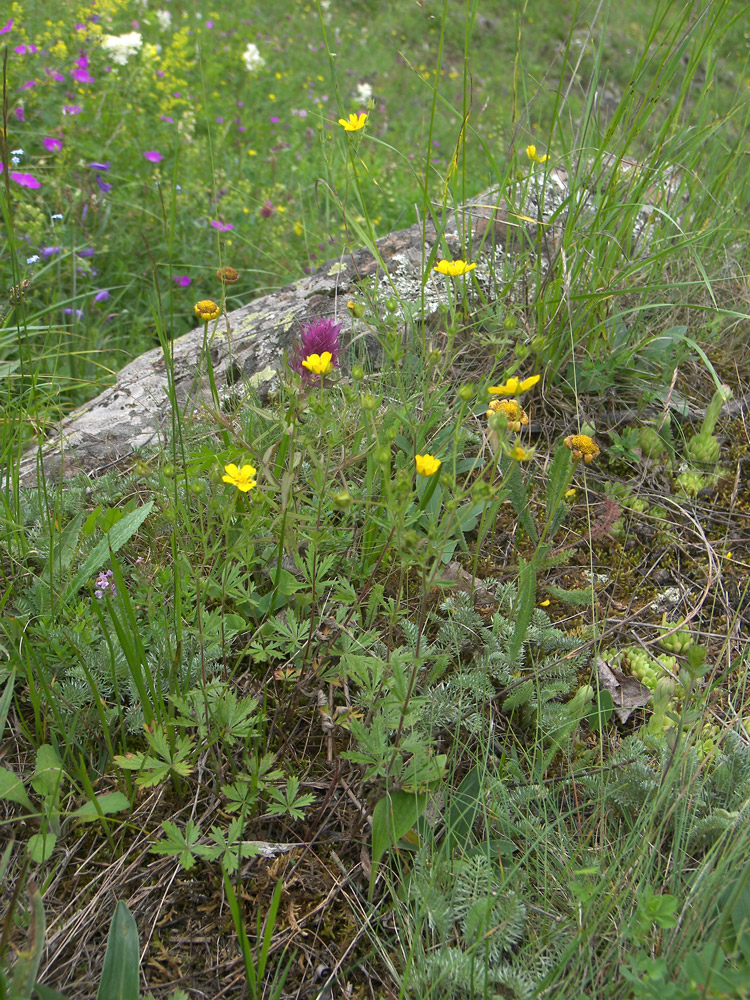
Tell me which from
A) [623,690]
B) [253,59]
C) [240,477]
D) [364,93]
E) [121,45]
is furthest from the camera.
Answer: [253,59]

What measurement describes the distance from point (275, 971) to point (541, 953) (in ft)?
1.33

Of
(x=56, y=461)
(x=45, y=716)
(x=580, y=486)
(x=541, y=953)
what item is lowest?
(x=56, y=461)

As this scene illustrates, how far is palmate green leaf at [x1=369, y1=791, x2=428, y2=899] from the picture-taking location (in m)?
1.07

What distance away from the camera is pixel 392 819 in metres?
1.08

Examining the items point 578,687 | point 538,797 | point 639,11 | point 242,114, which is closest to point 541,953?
point 538,797

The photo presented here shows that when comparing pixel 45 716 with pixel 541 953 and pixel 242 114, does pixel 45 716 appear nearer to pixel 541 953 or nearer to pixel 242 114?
pixel 541 953

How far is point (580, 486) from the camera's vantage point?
6.02 ft

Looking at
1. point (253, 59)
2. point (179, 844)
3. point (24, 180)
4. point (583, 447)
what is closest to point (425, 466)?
point (583, 447)

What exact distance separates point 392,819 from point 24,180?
288cm

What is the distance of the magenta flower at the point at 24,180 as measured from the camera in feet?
8.90

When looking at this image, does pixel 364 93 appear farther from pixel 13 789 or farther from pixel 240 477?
pixel 13 789

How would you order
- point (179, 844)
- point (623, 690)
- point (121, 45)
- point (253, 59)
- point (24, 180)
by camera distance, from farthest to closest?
point (253, 59) → point (121, 45) → point (24, 180) → point (623, 690) → point (179, 844)

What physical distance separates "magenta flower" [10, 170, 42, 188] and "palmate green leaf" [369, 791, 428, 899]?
2789mm

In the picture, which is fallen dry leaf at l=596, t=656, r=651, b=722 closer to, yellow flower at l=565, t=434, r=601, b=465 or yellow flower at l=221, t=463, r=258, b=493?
yellow flower at l=565, t=434, r=601, b=465
